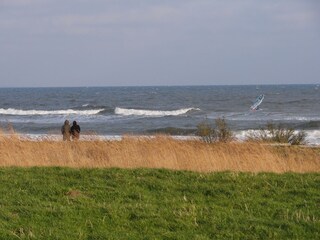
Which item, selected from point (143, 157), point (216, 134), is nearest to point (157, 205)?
point (143, 157)

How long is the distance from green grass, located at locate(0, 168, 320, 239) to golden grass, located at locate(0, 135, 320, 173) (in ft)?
6.03

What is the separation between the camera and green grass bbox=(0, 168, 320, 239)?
613cm

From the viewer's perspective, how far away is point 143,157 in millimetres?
12523

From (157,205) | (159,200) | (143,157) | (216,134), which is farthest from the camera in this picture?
(216,134)

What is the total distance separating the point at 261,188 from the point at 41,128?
33819 mm

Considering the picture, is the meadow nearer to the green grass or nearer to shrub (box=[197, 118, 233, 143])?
the green grass

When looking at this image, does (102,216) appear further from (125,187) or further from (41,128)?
(41,128)

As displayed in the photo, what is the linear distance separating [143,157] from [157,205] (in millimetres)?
5222

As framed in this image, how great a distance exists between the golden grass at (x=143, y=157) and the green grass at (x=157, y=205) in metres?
1.84

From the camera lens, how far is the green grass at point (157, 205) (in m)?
6.13

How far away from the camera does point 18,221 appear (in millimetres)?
6570

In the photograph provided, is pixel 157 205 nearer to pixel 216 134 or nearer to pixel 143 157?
pixel 143 157

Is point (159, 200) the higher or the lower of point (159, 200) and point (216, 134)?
the higher

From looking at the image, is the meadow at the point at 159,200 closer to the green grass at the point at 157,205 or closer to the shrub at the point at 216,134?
the green grass at the point at 157,205
